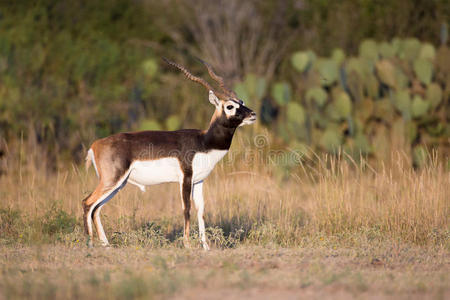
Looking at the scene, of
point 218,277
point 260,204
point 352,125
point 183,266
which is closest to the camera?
point 218,277

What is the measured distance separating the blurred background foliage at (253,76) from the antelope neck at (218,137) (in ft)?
9.76

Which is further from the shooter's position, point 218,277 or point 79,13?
point 79,13

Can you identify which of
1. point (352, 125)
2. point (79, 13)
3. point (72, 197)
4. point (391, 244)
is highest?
point (79, 13)

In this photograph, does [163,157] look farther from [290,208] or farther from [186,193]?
[290,208]

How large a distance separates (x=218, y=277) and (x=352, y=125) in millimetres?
9170

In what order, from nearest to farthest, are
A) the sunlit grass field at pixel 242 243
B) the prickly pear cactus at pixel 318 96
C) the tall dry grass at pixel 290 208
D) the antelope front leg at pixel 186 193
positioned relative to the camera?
the sunlit grass field at pixel 242 243, the antelope front leg at pixel 186 193, the tall dry grass at pixel 290 208, the prickly pear cactus at pixel 318 96

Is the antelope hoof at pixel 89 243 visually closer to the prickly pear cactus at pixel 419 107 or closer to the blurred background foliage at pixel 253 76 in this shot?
the blurred background foliage at pixel 253 76

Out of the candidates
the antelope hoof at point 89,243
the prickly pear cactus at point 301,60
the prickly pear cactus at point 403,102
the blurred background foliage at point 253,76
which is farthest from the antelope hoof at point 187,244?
the prickly pear cactus at point 301,60

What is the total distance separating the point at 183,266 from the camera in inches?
247

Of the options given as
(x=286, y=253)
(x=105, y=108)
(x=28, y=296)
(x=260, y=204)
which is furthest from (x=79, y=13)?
(x=28, y=296)

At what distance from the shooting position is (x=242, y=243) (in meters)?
8.16

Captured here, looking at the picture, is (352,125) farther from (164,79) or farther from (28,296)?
(28,296)

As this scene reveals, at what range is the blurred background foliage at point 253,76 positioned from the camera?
46.4 feet

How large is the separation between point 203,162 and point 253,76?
7.88 m
